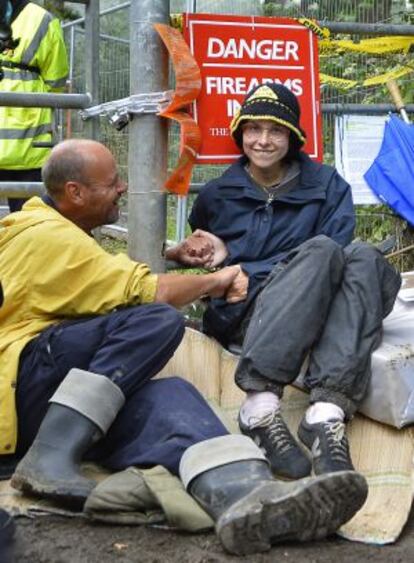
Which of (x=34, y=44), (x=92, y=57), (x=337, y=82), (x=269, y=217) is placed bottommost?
(x=269, y=217)

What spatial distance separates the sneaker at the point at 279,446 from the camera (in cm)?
290

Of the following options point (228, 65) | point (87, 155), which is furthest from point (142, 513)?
point (228, 65)

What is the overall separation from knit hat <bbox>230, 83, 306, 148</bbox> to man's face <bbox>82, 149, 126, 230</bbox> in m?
0.62

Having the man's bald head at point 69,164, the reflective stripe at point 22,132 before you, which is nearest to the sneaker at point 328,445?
the man's bald head at point 69,164

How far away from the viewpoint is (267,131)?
3699 millimetres

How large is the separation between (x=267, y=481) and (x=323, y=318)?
725 mm

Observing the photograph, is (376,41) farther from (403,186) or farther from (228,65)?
(228,65)

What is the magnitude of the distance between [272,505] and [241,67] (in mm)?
2107

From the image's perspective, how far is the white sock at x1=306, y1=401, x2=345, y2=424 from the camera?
296 cm

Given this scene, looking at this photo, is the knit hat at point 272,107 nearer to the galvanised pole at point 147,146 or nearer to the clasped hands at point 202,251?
the galvanised pole at point 147,146

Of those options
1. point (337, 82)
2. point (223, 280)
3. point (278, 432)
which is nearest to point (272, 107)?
point (223, 280)

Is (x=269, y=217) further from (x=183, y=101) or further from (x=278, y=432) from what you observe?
(x=278, y=432)

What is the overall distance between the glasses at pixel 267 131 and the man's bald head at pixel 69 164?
0.67 meters

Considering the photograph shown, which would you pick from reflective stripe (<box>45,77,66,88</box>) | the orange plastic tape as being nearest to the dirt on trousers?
the orange plastic tape
